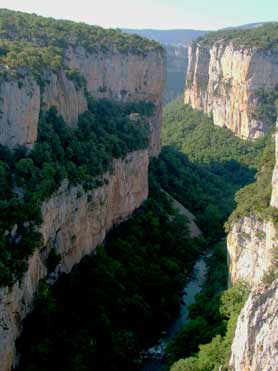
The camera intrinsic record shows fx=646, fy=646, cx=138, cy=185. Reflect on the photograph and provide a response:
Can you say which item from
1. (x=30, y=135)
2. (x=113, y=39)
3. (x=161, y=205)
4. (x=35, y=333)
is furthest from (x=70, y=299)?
(x=113, y=39)

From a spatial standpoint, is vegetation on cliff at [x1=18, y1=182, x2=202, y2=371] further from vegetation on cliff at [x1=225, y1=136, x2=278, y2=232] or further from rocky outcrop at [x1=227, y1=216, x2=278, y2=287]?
vegetation on cliff at [x1=225, y1=136, x2=278, y2=232]

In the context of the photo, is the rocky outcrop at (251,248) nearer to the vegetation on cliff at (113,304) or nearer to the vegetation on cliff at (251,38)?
the vegetation on cliff at (113,304)

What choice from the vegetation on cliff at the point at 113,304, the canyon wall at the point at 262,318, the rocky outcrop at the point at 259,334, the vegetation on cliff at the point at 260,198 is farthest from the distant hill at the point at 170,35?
the rocky outcrop at the point at 259,334

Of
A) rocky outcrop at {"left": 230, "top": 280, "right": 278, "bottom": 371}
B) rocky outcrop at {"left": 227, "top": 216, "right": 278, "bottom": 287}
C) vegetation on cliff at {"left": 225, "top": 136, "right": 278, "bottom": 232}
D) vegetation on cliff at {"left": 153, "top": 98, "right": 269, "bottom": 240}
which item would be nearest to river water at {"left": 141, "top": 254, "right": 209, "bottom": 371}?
rocky outcrop at {"left": 227, "top": 216, "right": 278, "bottom": 287}

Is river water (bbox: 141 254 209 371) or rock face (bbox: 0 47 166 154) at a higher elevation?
rock face (bbox: 0 47 166 154)

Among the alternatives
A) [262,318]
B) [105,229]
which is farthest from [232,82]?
[262,318]
